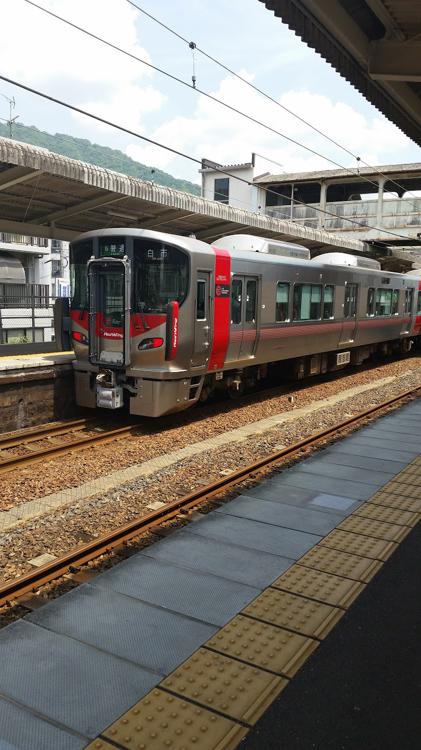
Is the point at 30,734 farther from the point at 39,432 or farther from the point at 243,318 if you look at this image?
the point at 243,318

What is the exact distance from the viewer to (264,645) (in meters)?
3.66

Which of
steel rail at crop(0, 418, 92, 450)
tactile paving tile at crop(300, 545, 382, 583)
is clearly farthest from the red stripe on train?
tactile paving tile at crop(300, 545, 382, 583)

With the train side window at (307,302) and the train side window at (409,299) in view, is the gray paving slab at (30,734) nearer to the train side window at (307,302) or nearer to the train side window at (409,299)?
the train side window at (307,302)

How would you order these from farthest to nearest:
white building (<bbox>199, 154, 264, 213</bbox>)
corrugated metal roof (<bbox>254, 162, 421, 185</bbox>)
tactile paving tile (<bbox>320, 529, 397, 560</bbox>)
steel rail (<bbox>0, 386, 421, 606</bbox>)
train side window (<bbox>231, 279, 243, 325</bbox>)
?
1. white building (<bbox>199, 154, 264, 213</bbox>)
2. corrugated metal roof (<bbox>254, 162, 421, 185</bbox>)
3. train side window (<bbox>231, 279, 243, 325</bbox>)
4. tactile paving tile (<bbox>320, 529, 397, 560</bbox>)
5. steel rail (<bbox>0, 386, 421, 606</bbox>)

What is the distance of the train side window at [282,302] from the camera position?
490 inches

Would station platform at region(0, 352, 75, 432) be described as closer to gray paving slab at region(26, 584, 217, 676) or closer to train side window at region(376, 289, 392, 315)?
gray paving slab at region(26, 584, 217, 676)

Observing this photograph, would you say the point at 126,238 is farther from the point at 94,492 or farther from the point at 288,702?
the point at 288,702

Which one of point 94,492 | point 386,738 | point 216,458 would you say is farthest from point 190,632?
point 216,458

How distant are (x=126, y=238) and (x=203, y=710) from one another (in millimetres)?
7707

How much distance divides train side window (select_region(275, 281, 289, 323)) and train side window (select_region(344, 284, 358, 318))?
395cm

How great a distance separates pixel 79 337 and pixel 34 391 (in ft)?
4.14

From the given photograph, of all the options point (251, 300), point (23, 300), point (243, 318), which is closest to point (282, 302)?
point (251, 300)

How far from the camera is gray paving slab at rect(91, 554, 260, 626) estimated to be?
13.6 ft

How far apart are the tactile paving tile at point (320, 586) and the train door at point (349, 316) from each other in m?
12.3
